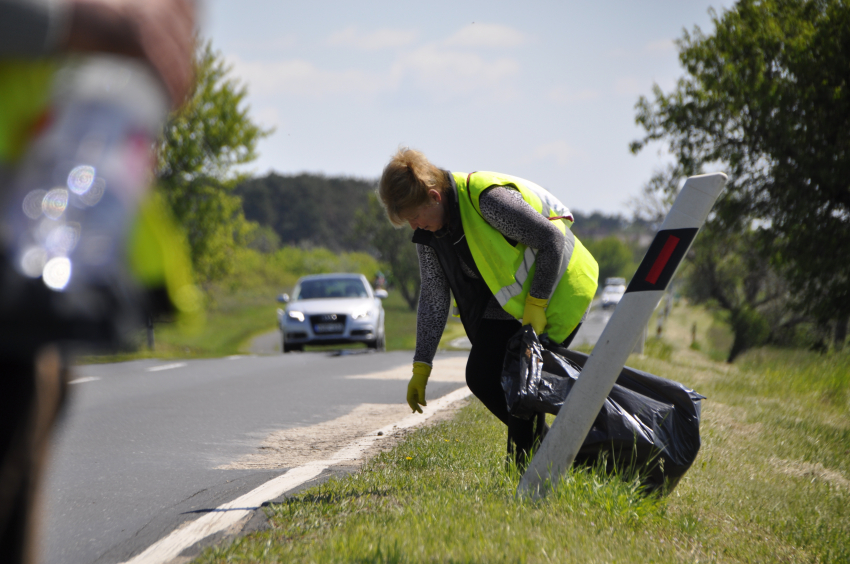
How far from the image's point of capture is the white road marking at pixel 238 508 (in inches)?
115

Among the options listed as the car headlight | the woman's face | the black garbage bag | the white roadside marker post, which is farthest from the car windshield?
the white roadside marker post

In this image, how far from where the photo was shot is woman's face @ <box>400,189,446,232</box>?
3.66 m

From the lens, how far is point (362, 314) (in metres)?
15.4

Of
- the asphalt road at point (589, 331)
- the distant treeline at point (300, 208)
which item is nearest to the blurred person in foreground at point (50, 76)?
the asphalt road at point (589, 331)

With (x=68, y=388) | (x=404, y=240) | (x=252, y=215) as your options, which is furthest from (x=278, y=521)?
(x=252, y=215)

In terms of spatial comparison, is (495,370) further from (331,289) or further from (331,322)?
(331,289)

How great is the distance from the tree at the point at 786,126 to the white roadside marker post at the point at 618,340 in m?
12.3

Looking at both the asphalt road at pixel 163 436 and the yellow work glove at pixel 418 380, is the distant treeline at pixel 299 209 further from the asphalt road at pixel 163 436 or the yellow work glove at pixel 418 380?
the yellow work glove at pixel 418 380

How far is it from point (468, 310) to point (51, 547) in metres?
2.10

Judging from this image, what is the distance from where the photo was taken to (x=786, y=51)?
14828 millimetres

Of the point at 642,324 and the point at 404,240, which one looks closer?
the point at 642,324

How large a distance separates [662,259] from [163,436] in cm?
408

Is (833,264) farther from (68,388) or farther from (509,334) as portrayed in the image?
(68,388)

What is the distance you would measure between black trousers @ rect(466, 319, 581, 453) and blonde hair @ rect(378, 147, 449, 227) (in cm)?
71
